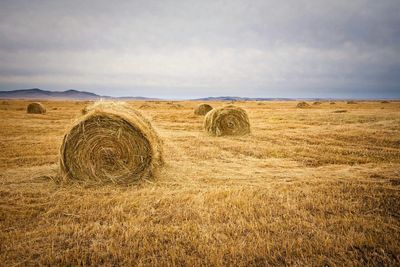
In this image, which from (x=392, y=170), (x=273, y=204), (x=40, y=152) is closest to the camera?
(x=273, y=204)

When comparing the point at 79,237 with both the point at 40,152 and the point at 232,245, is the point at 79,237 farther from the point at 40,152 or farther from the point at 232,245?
the point at 40,152

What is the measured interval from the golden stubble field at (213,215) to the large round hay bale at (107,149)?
0.34m

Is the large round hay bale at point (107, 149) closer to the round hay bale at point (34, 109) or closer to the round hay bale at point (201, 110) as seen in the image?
the round hay bale at point (201, 110)

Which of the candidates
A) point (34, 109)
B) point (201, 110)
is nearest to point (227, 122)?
point (201, 110)

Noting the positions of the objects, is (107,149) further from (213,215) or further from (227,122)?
(227,122)

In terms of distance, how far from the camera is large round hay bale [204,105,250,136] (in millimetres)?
13133

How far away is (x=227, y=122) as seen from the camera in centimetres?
1324

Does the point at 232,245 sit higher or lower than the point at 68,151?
lower

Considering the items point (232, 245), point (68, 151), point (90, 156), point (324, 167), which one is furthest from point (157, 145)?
→ point (324, 167)

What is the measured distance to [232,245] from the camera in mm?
3512

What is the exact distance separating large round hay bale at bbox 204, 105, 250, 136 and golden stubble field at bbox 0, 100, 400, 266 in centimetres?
499

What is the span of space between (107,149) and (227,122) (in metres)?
7.74

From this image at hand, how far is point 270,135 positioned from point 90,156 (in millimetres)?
8602

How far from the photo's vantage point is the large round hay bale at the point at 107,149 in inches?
244
